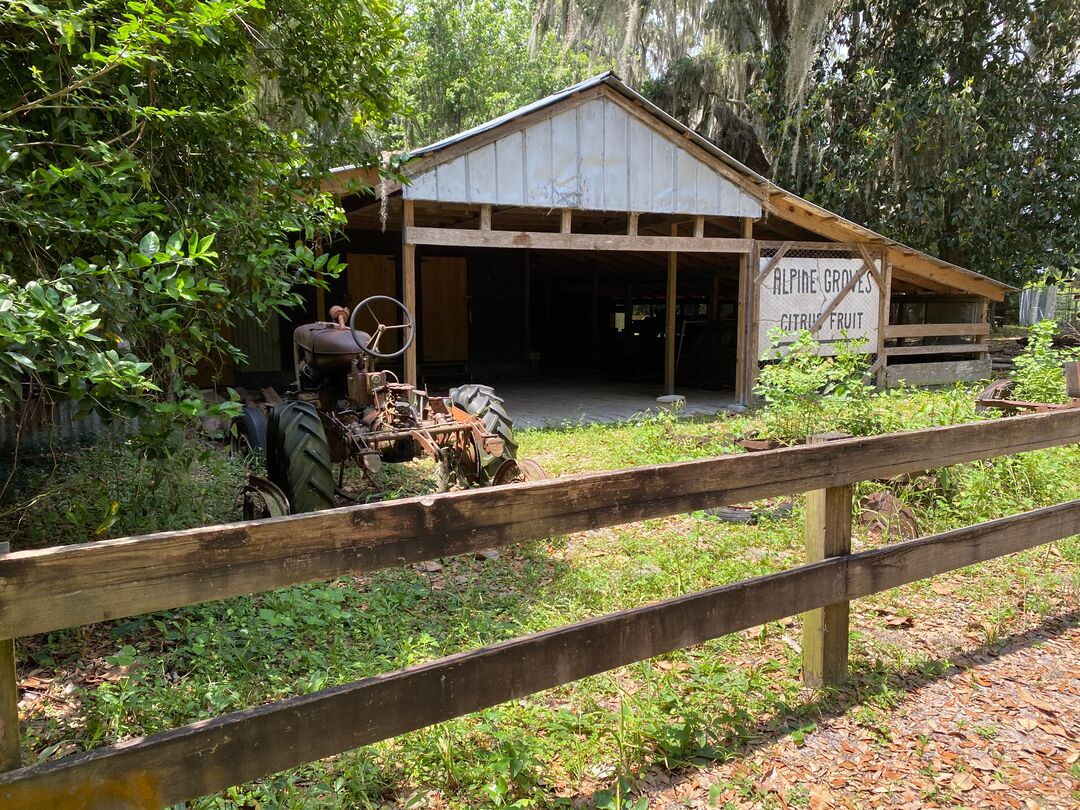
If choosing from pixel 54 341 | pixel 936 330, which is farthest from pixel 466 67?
pixel 54 341

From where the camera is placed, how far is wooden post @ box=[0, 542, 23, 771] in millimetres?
1612

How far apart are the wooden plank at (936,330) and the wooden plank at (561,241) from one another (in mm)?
3934

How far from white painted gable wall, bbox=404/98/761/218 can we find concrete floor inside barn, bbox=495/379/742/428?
2946mm

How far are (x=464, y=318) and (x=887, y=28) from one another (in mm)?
12242

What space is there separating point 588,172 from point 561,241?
974 mm

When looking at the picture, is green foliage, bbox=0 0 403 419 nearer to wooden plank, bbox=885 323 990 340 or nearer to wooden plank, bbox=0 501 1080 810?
wooden plank, bbox=0 501 1080 810

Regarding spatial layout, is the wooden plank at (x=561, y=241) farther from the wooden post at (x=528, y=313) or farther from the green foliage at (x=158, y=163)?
the wooden post at (x=528, y=313)

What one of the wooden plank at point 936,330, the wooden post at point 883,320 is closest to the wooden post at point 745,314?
the wooden post at point 883,320

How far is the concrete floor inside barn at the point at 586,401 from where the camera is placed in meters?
10.8

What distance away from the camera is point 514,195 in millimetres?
9258

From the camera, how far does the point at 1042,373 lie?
7.54 metres

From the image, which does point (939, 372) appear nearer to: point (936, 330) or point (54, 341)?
point (936, 330)

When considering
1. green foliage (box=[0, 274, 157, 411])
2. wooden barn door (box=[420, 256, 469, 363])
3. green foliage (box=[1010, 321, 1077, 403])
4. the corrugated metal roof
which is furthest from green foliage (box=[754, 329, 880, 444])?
wooden barn door (box=[420, 256, 469, 363])

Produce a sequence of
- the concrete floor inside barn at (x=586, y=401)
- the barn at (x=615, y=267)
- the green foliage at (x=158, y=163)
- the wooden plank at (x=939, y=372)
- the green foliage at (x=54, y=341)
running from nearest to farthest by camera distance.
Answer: the green foliage at (x=54, y=341)
the green foliage at (x=158, y=163)
the barn at (x=615, y=267)
the concrete floor inside barn at (x=586, y=401)
the wooden plank at (x=939, y=372)
